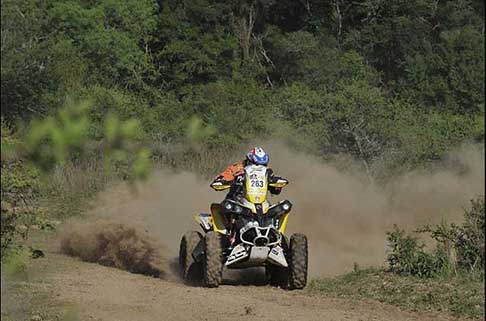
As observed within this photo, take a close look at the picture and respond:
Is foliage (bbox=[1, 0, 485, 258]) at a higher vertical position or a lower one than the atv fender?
higher

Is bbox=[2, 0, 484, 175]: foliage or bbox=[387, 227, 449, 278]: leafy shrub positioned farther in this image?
bbox=[2, 0, 484, 175]: foliage

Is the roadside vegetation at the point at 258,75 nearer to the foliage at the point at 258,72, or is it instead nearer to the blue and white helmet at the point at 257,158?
the foliage at the point at 258,72

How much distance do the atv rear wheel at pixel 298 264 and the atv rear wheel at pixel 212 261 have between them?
1.04m

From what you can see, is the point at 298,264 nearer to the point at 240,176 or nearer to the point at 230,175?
the point at 240,176

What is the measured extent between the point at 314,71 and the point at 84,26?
10.0 metres

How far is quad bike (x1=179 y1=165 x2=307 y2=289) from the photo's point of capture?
13031 mm

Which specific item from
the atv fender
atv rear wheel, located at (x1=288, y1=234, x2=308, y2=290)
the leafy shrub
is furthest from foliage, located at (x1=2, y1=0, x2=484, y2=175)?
atv rear wheel, located at (x1=288, y1=234, x2=308, y2=290)

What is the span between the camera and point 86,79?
1260 inches

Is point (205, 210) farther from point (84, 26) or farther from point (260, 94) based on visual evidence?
point (84, 26)

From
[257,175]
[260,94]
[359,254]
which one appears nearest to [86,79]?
[260,94]

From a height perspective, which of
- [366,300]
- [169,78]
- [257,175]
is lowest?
[366,300]

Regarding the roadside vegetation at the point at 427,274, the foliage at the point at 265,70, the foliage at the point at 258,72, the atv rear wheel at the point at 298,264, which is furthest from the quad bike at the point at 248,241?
the foliage at the point at 265,70

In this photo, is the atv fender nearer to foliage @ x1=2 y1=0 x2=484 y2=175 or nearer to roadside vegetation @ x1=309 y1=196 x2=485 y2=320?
roadside vegetation @ x1=309 y1=196 x2=485 y2=320

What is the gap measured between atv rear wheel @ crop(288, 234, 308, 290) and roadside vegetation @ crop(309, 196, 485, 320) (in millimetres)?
319
